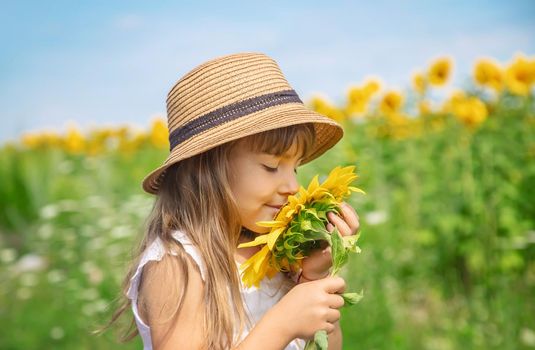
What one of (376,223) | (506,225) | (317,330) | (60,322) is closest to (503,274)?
(506,225)

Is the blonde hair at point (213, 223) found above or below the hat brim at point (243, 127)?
below

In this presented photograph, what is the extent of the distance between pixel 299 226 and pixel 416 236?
2795mm

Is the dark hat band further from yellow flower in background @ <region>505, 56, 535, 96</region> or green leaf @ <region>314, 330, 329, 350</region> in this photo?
yellow flower in background @ <region>505, 56, 535, 96</region>

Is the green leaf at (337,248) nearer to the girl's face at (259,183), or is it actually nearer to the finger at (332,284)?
the finger at (332,284)

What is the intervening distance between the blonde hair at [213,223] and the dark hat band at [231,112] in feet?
0.21

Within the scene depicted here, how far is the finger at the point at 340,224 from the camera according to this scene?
1.75 metres

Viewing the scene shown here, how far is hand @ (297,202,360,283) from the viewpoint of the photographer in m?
1.75

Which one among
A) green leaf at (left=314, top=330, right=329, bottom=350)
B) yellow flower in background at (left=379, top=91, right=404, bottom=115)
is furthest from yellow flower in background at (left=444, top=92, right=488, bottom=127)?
green leaf at (left=314, top=330, right=329, bottom=350)

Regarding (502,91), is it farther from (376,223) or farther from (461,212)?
(376,223)

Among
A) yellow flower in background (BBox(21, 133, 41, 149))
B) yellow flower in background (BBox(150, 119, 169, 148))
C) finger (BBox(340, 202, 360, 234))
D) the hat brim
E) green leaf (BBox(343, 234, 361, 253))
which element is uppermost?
the hat brim

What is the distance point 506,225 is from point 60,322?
260 cm

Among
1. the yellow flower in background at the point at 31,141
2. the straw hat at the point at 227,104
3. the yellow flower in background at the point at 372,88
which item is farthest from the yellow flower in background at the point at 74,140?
the straw hat at the point at 227,104

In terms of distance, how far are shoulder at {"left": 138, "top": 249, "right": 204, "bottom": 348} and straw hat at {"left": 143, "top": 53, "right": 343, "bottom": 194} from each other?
26 centimetres

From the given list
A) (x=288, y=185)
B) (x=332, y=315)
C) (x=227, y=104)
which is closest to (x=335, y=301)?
(x=332, y=315)
